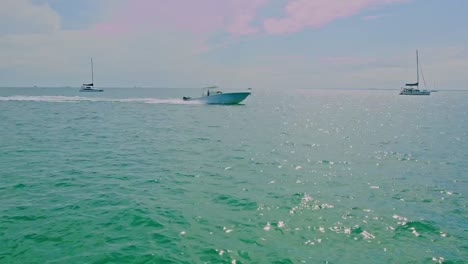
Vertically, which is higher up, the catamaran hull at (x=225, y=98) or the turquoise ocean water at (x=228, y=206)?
the catamaran hull at (x=225, y=98)

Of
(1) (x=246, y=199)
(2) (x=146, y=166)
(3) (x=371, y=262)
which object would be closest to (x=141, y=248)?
(1) (x=246, y=199)

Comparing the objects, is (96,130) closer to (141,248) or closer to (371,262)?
(141,248)

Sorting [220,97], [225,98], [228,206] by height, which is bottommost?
[228,206]

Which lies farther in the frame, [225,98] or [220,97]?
[225,98]

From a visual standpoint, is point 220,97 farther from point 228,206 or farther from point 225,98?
point 228,206

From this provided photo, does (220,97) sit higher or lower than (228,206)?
higher

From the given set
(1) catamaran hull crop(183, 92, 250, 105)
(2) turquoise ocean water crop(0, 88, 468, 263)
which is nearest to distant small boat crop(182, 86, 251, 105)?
(1) catamaran hull crop(183, 92, 250, 105)

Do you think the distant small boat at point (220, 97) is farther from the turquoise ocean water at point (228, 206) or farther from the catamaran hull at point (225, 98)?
the turquoise ocean water at point (228, 206)

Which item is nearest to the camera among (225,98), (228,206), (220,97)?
(228,206)

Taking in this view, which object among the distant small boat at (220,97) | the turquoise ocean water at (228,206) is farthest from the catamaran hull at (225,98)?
→ the turquoise ocean water at (228,206)

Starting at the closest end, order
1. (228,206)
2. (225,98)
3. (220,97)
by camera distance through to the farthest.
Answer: (228,206), (220,97), (225,98)

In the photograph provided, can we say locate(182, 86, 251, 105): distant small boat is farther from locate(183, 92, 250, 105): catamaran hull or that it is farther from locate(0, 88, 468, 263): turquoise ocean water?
locate(0, 88, 468, 263): turquoise ocean water

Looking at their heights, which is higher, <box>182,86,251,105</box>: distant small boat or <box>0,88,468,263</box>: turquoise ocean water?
<box>182,86,251,105</box>: distant small boat

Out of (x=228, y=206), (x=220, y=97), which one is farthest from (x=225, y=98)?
(x=228, y=206)
